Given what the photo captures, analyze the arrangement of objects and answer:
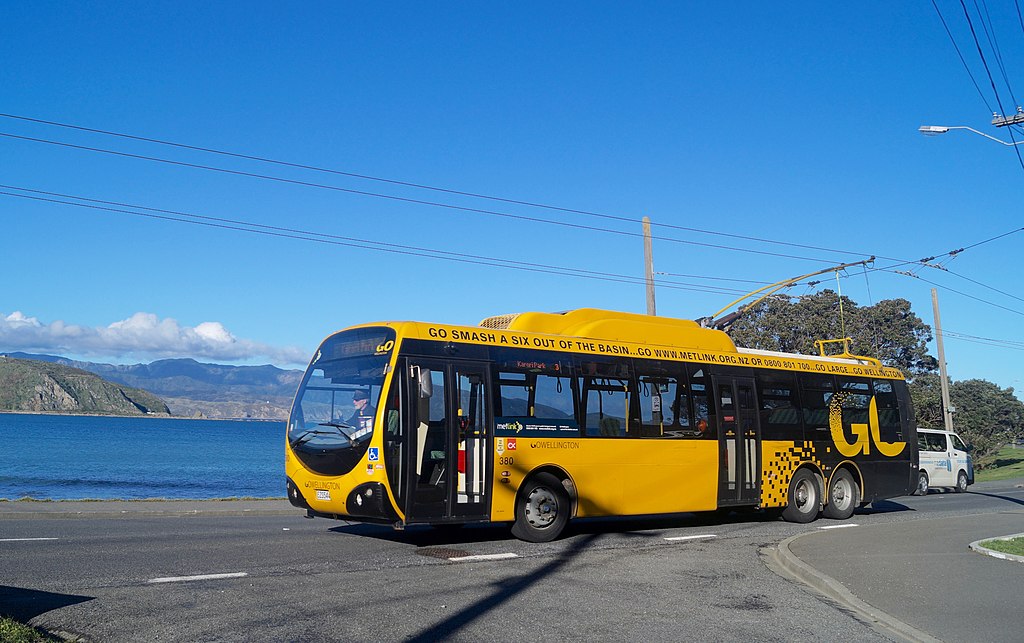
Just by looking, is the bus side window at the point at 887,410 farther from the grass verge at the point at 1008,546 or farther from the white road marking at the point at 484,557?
the white road marking at the point at 484,557

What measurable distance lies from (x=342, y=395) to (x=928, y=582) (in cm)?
787

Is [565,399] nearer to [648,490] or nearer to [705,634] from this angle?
[648,490]

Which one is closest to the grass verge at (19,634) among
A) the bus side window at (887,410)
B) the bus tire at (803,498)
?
the bus tire at (803,498)

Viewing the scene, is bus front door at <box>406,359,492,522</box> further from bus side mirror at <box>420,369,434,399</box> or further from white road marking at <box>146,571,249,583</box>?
white road marking at <box>146,571,249,583</box>

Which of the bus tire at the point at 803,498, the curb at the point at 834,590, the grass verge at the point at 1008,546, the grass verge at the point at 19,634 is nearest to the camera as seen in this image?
the grass verge at the point at 19,634

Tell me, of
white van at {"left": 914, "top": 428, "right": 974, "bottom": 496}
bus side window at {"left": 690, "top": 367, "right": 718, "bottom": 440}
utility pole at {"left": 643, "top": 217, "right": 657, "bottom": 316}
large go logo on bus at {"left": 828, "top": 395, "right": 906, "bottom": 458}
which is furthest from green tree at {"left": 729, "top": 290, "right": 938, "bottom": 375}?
bus side window at {"left": 690, "top": 367, "right": 718, "bottom": 440}

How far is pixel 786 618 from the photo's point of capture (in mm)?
8555

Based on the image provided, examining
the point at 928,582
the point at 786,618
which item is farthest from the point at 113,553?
the point at 928,582

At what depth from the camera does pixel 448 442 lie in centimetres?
1254

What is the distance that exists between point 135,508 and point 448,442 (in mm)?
9089

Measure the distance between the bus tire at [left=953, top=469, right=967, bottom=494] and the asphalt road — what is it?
20339mm

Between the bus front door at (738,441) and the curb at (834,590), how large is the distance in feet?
8.86

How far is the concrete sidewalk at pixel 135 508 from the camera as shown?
16594 mm

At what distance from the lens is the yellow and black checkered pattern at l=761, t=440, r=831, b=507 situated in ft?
57.7
